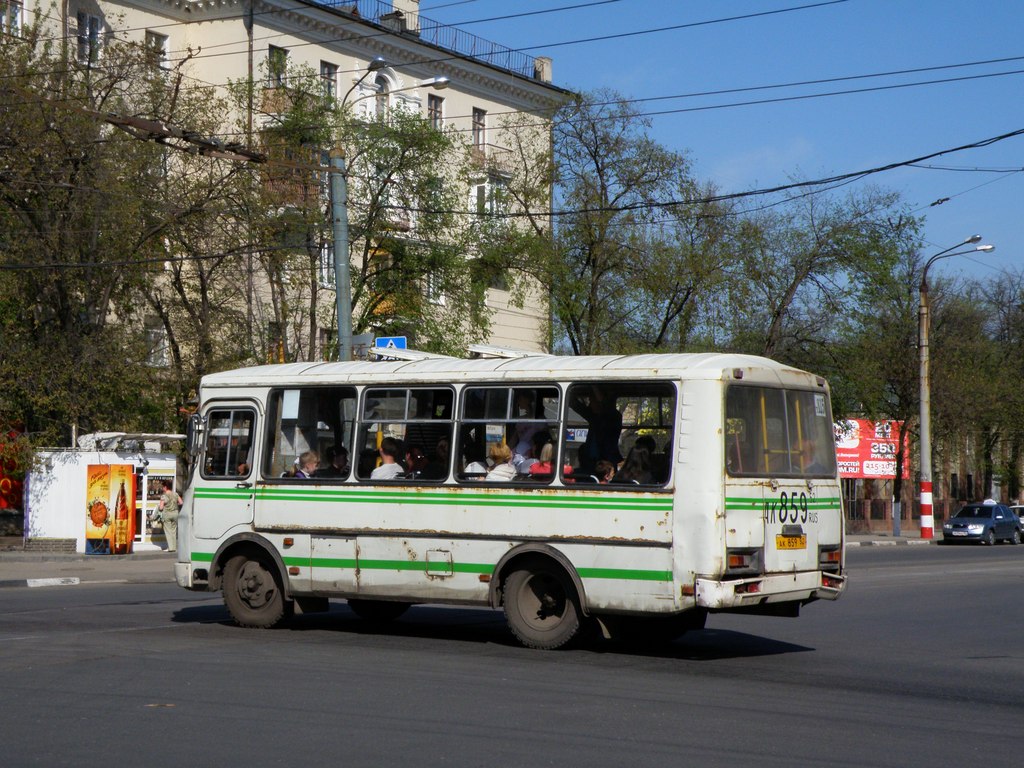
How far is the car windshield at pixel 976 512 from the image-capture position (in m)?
48.9

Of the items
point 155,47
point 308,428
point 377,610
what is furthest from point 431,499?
point 155,47

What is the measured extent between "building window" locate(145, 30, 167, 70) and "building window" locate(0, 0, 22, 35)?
10.0 feet

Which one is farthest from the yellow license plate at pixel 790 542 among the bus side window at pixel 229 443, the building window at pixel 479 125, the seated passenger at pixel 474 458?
the building window at pixel 479 125

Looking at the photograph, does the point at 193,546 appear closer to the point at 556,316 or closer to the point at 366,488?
the point at 366,488

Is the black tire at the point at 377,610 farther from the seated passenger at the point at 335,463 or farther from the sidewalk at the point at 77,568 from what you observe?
the sidewalk at the point at 77,568

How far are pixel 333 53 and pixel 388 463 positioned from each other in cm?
3482

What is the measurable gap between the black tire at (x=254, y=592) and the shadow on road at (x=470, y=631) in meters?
0.21

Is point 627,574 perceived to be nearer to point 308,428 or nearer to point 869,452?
point 308,428

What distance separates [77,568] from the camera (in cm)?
2609

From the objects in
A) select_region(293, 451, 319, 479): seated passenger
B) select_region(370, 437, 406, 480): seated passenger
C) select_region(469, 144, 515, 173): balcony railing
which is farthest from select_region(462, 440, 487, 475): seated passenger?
select_region(469, 144, 515, 173): balcony railing

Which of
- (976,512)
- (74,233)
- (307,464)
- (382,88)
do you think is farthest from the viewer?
(976,512)

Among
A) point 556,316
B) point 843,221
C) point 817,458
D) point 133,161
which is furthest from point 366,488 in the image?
point 843,221

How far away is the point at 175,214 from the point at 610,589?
2300 cm

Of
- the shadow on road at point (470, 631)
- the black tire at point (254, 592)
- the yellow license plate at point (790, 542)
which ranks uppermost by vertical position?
the yellow license plate at point (790, 542)
